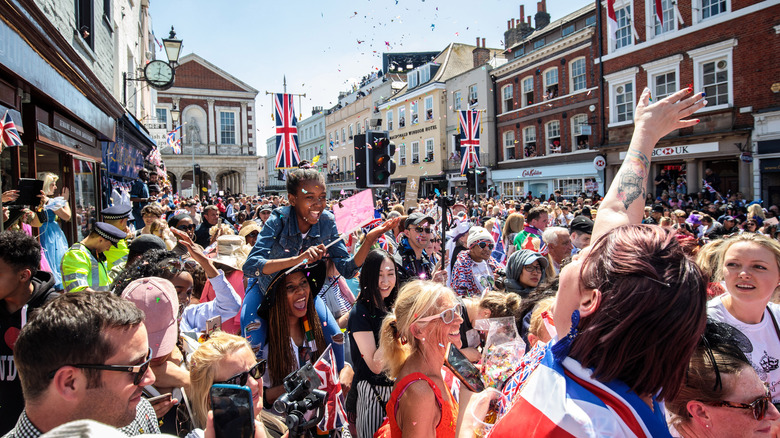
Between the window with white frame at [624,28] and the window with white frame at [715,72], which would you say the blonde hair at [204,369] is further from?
the window with white frame at [624,28]

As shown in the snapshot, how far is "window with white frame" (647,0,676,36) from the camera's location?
18.2 meters

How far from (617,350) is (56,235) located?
231 inches

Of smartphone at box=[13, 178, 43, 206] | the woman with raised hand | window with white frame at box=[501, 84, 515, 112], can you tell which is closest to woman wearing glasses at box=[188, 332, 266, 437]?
the woman with raised hand

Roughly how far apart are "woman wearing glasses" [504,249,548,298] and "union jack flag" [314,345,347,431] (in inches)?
90.2

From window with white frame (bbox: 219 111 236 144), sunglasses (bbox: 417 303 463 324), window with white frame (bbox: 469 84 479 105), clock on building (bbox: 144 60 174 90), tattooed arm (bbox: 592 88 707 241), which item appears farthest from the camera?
window with white frame (bbox: 219 111 236 144)

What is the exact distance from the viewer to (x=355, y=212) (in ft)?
11.1

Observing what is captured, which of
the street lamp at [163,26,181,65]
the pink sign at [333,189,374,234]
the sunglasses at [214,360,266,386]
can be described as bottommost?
the sunglasses at [214,360,266,386]

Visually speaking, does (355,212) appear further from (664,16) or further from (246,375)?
(664,16)

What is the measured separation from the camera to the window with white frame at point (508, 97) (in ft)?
90.8

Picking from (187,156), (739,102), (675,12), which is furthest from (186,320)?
(187,156)

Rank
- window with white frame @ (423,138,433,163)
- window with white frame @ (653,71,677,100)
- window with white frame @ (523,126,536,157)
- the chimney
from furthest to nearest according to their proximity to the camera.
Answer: window with white frame @ (423,138,433,163), the chimney, window with white frame @ (523,126,536,157), window with white frame @ (653,71,677,100)

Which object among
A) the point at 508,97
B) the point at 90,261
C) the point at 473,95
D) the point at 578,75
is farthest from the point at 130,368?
the point at 473,95

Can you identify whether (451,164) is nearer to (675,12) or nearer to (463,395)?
(675,12)

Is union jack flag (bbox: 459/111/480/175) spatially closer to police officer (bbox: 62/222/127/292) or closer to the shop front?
the shop front
